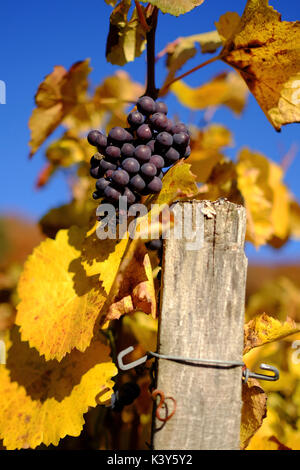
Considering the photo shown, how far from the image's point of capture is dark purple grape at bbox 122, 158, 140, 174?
1.03 meters

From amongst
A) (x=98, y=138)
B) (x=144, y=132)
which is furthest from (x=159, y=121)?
(x=98, y=138)

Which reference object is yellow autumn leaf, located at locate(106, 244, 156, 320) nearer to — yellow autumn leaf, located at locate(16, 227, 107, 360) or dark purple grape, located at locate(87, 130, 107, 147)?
yellow autumn leaf, located at locate(16, 227, 107, 360)

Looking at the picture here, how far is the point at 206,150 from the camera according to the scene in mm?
2047

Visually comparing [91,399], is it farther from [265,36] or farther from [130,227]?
[265,36]

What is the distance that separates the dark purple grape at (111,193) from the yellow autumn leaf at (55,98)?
0.62 metres

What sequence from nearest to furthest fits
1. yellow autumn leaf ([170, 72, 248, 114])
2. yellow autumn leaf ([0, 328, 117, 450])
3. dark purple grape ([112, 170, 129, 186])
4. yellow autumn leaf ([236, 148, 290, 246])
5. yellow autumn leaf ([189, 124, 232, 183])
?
dark purple grape ([112, 170, 129, 186])
yellow autumn leaf ([0, 328, 117, 450])
yellow autumn leaf ([189, 124, 232, 183])
yellow autumn leaf ([236, 148, 290, 246])
yellow autumn leaf ([170, 72, 248, 114])

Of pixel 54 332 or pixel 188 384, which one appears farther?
pixel 54 332

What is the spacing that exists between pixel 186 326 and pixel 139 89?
228 centimetres

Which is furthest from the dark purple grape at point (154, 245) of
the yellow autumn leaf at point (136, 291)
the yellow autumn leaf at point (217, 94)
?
the yellow autumn leaf at point (217, 94)

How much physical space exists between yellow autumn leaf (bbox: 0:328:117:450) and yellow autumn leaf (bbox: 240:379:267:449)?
359mm

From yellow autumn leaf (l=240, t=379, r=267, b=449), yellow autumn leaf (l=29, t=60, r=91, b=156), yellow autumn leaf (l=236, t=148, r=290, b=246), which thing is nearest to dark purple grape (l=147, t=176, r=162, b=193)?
yellow autumn leaf (l=240, t=379, r=267, b=449)

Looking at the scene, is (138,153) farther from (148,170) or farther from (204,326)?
(204,326)

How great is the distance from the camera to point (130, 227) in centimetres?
110

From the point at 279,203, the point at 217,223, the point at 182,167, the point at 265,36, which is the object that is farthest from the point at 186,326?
the point at 279,203
